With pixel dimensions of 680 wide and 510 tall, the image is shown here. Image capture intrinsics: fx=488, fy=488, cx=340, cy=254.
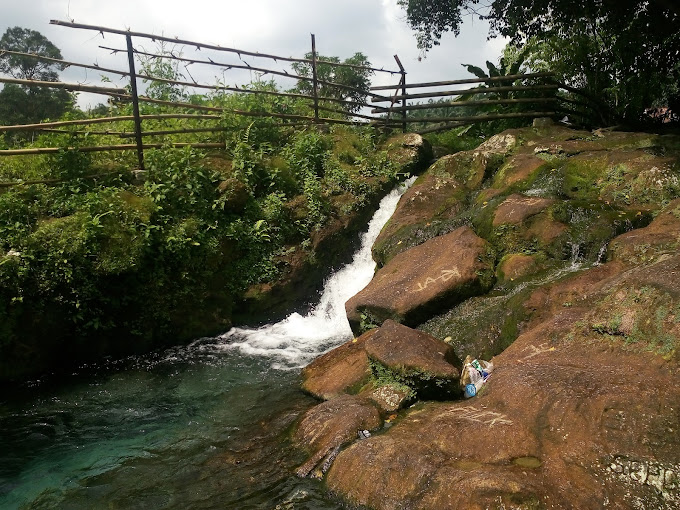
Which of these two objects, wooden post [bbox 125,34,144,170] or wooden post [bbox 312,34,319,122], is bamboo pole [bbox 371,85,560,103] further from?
wooden post [bbox 125,34,144,170]

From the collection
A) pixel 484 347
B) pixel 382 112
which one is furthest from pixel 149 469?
pixel 382 112

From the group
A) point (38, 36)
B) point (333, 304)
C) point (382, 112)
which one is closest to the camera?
point (333, 304)

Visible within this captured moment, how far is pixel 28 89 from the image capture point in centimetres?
2359

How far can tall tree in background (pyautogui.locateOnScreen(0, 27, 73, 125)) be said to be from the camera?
847 inches

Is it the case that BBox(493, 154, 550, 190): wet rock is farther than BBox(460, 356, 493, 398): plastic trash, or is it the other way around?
BBox(493, 154, 550, 190): wet rock

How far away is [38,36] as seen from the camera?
25.2m

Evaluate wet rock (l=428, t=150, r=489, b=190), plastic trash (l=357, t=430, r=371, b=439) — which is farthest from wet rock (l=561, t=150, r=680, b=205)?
plastic trash (l=357, t=430, r=371, b=439)

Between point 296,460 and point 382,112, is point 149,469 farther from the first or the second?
point 382,112

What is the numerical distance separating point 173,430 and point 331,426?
1.92m

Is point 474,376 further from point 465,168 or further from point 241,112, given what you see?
point 241,112

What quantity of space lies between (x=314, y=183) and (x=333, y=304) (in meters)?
2.50

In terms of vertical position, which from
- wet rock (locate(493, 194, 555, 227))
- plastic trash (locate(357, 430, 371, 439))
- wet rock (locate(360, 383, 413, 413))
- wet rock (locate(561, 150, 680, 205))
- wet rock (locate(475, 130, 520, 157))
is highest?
wet rock (locate(475, 130, 520, 157))

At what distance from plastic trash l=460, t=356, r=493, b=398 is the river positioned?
165 centimetres

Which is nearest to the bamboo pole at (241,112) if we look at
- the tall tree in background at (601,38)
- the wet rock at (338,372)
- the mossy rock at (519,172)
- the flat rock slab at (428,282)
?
the tall tree in background at (601,38)
